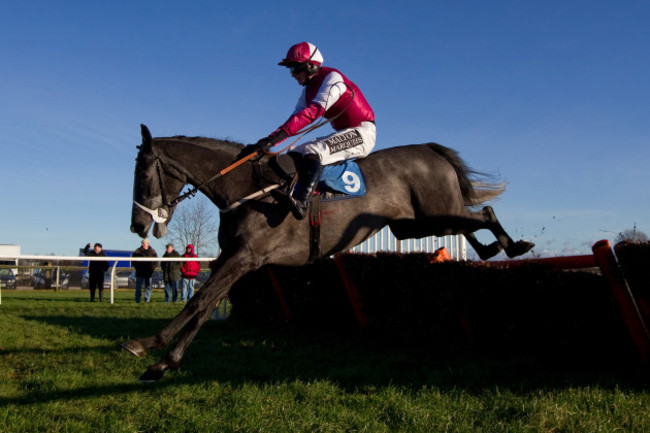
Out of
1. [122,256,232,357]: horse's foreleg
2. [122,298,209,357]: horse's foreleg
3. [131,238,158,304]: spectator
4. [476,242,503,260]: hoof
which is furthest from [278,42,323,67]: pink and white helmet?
[131,238,158,304]: spectator

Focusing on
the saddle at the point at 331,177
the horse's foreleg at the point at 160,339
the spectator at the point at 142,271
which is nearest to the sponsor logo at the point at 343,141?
the saddle at the point at 331,177

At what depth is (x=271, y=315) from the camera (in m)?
8.84

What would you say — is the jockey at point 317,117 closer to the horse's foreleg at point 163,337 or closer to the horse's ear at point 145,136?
the horse's ear at point 145,136

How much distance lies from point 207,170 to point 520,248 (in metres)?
3.34

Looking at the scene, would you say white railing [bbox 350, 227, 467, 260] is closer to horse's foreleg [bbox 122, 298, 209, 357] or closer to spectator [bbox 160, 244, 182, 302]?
horse's foreleg [bbox 122, 298, 209, 357]

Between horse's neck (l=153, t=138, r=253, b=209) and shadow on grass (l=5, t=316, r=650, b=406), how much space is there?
1.69 m

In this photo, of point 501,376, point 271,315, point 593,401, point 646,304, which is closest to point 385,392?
point 501,376

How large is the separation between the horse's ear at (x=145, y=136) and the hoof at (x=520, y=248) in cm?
385

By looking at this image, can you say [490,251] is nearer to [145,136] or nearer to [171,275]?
[145,136]

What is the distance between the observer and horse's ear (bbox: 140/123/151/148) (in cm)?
463

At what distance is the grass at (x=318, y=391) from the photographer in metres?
3.66

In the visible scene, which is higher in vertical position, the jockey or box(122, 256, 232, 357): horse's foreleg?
the jockey

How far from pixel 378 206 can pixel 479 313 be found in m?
1.66

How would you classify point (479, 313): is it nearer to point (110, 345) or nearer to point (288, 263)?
point (288, 263)
